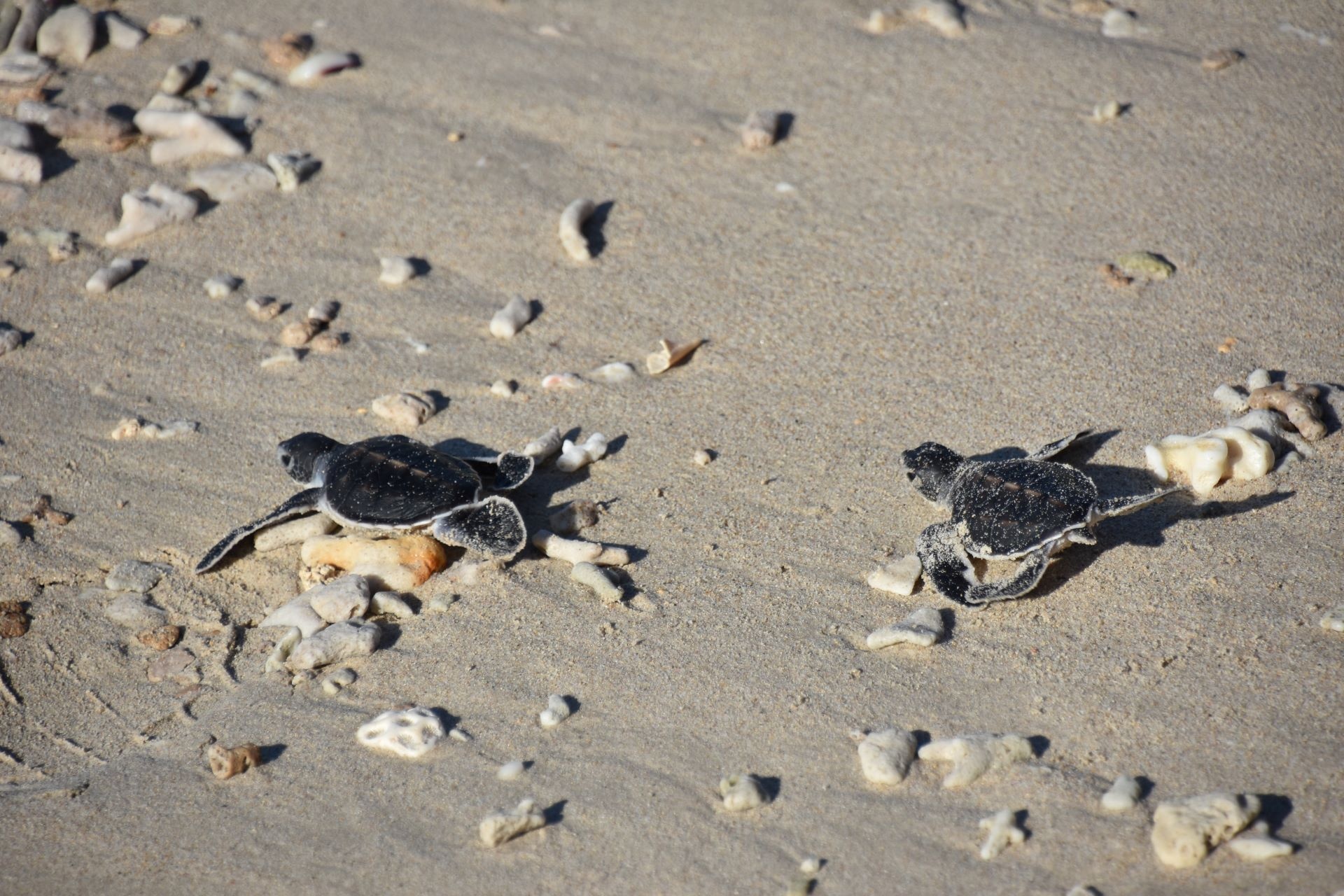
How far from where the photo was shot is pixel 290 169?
404 cm

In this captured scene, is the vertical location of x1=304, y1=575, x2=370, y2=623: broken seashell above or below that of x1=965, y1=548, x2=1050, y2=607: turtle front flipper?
below

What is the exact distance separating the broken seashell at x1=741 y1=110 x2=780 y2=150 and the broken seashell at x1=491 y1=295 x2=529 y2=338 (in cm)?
122

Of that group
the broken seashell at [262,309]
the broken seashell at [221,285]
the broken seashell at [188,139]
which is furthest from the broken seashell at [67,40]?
the broken seashell at [262,309]

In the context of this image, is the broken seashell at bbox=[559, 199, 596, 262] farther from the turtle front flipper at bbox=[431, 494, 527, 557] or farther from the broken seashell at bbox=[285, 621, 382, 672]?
the broken seashell at bbox=[285, 621, 382, 672]

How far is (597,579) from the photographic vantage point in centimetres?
259

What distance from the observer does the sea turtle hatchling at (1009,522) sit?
244 cm

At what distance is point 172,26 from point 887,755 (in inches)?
181

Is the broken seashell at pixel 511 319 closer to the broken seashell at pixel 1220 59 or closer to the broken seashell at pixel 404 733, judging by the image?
the broken seashell at pixel 404 733

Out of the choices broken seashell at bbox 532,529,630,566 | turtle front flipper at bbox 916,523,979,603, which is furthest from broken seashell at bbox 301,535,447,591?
turtle front flipper at bbox 916,523,979,603

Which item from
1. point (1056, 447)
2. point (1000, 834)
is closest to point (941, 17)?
point (1056, 447)

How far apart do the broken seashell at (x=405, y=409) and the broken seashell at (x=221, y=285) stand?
91 centimetres

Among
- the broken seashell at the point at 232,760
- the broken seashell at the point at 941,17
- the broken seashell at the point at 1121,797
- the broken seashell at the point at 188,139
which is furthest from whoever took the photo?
the broken seashell at the point at 941,17

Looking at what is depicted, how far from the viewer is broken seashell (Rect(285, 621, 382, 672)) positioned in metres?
2.46

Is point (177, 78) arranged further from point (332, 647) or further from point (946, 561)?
point (946, 561)
